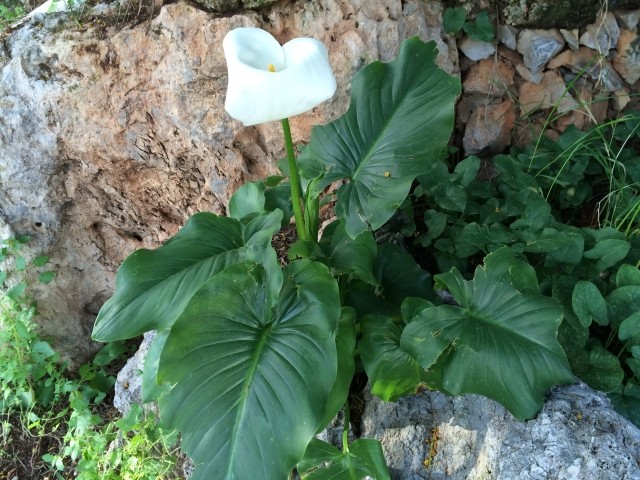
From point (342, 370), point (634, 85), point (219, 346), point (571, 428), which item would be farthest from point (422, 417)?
point (634, 85)

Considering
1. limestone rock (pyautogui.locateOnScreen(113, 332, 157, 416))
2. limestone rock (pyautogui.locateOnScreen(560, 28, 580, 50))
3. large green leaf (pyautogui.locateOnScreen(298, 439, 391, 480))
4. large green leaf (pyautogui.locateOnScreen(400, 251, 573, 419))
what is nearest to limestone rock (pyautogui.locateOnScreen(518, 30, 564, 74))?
limestone rock (pyautogui.locateOnScreen(560, 28, 580, 50))

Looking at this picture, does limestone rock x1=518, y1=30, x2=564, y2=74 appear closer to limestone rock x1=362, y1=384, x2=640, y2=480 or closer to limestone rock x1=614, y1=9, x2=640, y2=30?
limestone rock x1=614, y1=9, x2=640, y2=30

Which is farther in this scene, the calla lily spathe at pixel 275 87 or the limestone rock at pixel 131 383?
the limestone rock at pixel 131 383

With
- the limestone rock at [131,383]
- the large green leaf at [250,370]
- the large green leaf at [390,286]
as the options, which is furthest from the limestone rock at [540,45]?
the limestone rock at [131,383]

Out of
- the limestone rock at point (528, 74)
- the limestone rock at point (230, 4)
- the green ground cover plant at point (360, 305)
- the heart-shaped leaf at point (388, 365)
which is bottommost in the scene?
the heart-shaped leaf at point (388, 365)

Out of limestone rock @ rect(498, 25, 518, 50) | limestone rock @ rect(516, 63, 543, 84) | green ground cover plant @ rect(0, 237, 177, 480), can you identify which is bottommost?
green ground cover plant @ rect(0, 237, 177, 480)

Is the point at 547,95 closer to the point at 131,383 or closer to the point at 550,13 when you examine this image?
the point at 550,13

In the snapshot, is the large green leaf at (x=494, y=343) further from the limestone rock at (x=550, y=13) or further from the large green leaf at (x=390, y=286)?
the limestone rock at (x=550, y=13)
